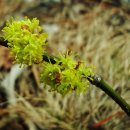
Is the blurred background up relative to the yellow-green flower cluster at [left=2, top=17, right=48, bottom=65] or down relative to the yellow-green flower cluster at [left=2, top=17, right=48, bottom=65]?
up

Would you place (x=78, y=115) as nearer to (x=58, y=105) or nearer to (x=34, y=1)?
(x=58, y=105)

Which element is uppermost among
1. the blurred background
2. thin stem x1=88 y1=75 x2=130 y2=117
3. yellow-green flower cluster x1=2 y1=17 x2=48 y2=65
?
the blurred background

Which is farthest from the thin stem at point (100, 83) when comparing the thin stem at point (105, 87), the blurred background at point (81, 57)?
the blurred background at point (81, 57)

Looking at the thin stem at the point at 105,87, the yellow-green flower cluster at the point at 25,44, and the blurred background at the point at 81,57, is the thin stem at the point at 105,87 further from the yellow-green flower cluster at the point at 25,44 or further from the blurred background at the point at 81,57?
the blurred background at the point at 81,57

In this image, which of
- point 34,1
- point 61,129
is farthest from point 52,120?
point 34,1

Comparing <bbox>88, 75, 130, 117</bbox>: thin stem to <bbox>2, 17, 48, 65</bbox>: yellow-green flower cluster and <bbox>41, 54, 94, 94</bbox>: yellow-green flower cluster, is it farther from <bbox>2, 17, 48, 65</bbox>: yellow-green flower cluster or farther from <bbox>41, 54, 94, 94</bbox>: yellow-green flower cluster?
<bbox>2, 17, 48, 65</bbox>: yellow-green flower cluster

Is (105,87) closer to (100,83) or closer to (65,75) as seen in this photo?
(100,83)

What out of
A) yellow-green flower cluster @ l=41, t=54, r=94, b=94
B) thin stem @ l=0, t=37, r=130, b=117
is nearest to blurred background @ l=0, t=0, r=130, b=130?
thin stem @ l=0, t=37, r=130, b=117
